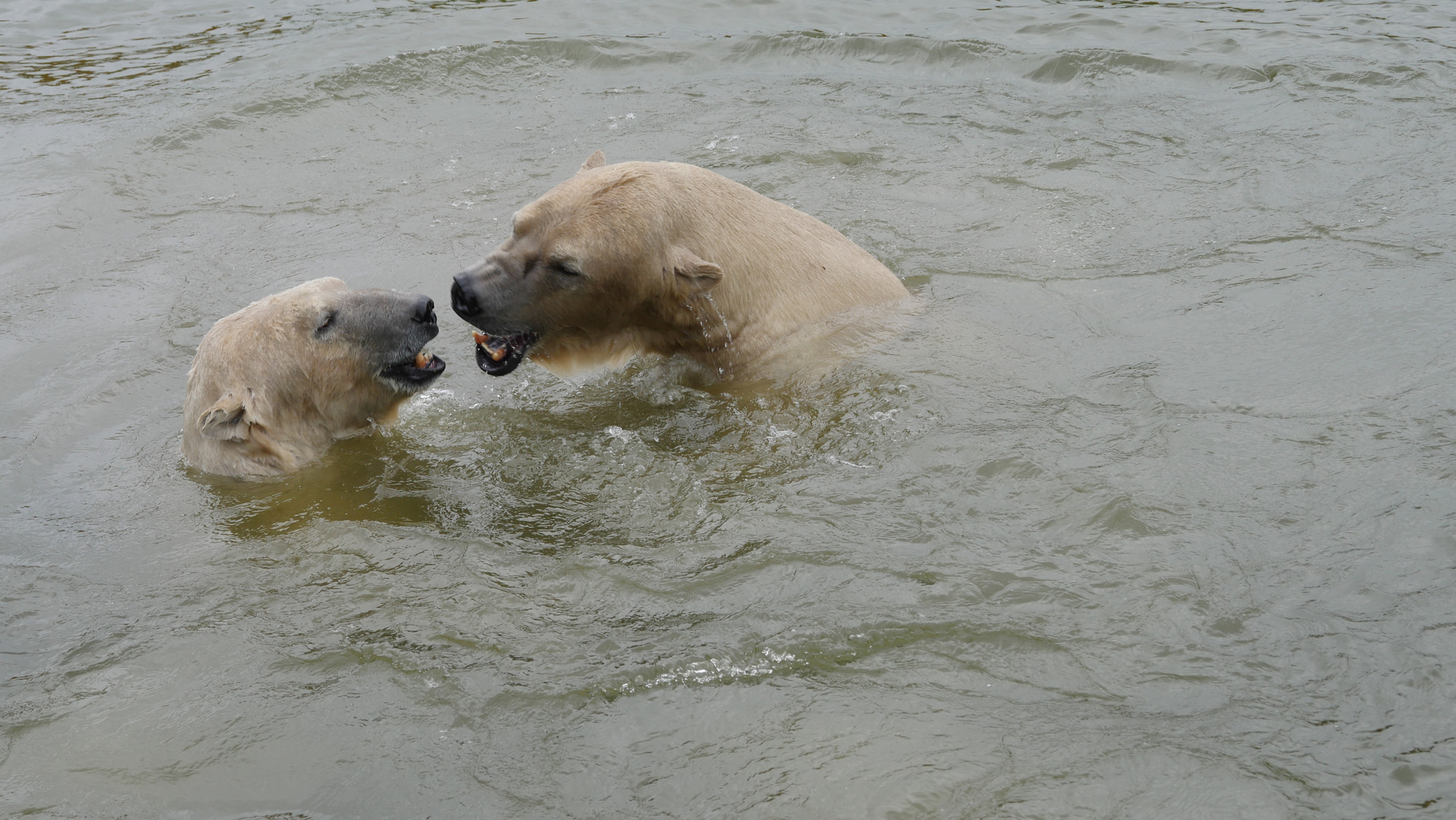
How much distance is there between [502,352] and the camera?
17.1 feet

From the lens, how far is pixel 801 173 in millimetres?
8125

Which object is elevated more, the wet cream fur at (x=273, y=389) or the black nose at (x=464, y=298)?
the black nose at (x=464, y=298)

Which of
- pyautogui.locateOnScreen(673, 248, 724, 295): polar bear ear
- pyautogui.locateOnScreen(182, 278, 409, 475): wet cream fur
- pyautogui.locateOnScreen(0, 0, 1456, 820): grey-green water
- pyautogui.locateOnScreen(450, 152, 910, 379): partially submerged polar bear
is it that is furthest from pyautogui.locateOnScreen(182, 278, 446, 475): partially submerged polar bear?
pyautogui.locateOnScreen(673, 248, 724, 295): polar bear ear

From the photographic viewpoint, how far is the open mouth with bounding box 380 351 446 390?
5.26 meters

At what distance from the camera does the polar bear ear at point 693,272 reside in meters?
4.87

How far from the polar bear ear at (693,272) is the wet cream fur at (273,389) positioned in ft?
4.95

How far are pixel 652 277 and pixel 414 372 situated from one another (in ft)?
4.15

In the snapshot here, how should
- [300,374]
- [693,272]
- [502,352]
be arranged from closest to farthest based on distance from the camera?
[693,272] < [300,374] < [502,352]

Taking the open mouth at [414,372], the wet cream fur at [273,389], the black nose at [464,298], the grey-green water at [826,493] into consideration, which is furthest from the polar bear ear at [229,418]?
the black nose at [464,298]

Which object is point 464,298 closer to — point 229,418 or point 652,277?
point 652,277

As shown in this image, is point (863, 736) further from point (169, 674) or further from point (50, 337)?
point (50, 337)

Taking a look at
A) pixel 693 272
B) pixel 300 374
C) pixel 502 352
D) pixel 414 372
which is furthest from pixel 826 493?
pixel 300 374

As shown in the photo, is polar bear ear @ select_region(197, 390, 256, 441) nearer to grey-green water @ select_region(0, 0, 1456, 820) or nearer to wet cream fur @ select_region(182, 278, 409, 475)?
wet cream fur @ select_region(182, 278, 409, 475)

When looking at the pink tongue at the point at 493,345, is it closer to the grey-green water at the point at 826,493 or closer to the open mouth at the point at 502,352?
the open mouth at the point at 502,352
